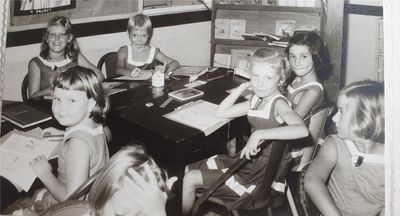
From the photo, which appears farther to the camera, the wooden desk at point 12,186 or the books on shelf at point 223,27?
the books on shelf at point 223,27

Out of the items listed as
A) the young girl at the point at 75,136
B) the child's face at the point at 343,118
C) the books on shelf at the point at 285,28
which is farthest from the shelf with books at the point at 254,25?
the young girl at the point at 75,136

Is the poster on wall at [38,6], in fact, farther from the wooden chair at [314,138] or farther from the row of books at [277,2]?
the wooden chair at [314,138]

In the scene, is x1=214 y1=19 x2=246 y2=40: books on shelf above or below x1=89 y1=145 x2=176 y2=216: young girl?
above

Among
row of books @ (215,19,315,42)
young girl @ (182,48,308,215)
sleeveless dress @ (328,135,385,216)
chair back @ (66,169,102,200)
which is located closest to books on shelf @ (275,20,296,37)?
row of books @ (215,19,315,42)

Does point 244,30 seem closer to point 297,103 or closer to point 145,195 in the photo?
point 297,103

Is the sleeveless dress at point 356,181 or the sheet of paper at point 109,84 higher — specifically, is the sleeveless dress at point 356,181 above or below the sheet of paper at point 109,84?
below

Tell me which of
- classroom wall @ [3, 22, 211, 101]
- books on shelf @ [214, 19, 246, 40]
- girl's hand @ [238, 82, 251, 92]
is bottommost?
girl's hand @ [238, 82, 251, 92]

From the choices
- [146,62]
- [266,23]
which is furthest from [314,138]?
[146,62]

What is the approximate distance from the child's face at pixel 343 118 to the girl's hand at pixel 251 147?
235 millimetres

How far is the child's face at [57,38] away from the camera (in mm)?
1188

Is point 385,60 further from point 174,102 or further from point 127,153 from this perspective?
point 127,153

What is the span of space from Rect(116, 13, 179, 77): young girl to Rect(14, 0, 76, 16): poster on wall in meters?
0.20

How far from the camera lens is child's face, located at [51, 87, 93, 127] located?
1125mm

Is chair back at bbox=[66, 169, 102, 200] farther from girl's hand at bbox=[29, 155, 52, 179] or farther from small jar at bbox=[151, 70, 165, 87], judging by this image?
small jar at bbox=[151, 70, 165, 87]
